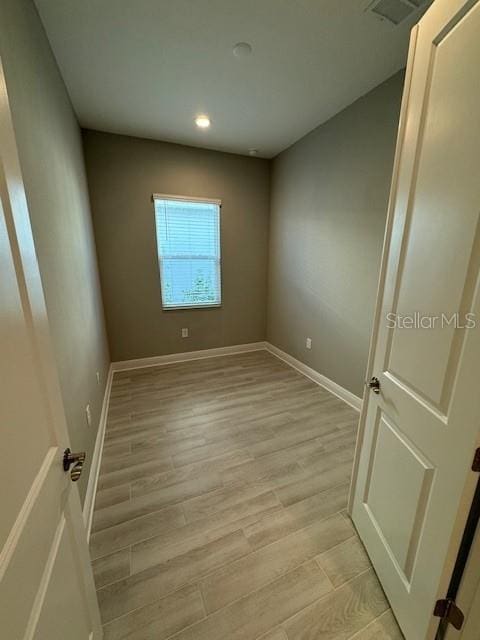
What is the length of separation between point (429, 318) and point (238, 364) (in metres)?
2.91

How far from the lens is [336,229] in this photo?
8.77ft

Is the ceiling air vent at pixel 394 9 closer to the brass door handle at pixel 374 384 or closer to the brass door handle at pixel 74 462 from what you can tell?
the brass door handle at pixel 374 384

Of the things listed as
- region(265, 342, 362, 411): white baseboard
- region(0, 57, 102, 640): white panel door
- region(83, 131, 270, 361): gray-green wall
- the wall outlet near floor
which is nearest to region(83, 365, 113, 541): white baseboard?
the wall outlet near floor

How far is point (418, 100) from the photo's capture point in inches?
36.4

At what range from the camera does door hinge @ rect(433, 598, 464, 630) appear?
832mm

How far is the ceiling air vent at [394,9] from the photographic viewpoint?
1418 millimetres

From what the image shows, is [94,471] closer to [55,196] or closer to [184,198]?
[55,196]

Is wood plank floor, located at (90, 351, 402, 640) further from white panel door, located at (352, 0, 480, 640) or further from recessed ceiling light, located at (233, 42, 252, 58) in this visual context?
recessed ceiling light, located at (233, 42, 252, 58)

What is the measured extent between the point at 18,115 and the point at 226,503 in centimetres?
220

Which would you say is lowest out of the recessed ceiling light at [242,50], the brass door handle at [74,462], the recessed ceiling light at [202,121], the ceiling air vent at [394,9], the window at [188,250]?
the brass door handle at [74,462]

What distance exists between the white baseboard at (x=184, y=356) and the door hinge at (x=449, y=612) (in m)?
3.26

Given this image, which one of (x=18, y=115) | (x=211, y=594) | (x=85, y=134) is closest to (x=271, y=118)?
(x=85, y=134)

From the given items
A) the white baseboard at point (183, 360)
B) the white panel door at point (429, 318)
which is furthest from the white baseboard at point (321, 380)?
the white panel door at point (429, 318)

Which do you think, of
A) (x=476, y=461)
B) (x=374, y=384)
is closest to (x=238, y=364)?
(x=374, y=384)
